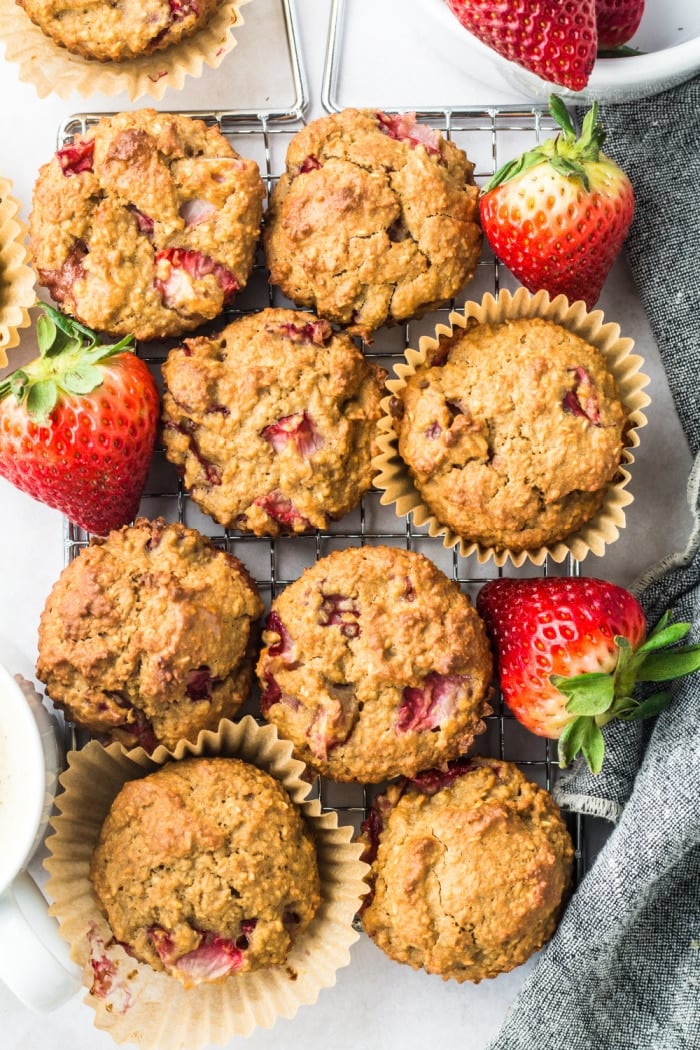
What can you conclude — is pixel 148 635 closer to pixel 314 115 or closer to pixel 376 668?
pixel 376 668

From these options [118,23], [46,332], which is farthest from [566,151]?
[46,332]

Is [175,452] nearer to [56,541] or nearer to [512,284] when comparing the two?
[56,541]

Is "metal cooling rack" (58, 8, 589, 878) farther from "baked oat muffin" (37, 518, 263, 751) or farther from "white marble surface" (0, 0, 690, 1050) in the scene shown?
"baked oat muffin" (37, 518, 263, 751)

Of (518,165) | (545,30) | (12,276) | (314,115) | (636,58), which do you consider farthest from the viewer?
(314,115)

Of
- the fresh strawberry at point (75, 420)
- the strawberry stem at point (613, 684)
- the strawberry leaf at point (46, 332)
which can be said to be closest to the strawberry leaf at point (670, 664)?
the strawberry stem at point (613, 684)

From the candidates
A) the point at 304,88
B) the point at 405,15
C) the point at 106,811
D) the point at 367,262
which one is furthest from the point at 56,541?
the point at 405,15

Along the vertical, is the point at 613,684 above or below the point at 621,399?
below
